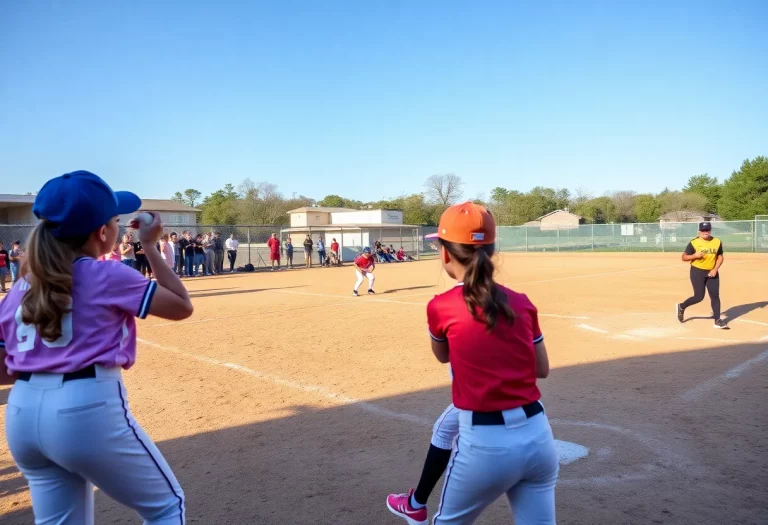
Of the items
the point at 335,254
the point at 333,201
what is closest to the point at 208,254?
the point at 335,254

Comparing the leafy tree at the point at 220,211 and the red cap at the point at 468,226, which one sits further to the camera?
the leafy tree at the point at 220,211

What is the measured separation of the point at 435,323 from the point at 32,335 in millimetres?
1617

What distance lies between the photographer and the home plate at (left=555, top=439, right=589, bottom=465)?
4711mm

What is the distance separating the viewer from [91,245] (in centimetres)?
235

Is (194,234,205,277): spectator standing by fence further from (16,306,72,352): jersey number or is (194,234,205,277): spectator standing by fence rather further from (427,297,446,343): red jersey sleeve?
(427,297,446,343): red jersey sleeve

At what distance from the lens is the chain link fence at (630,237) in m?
39.3

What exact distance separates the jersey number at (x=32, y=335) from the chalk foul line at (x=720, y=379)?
6234mm

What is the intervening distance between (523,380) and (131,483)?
1642 mm

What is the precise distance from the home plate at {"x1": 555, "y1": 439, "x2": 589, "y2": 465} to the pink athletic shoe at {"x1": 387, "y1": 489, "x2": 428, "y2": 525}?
1638mm

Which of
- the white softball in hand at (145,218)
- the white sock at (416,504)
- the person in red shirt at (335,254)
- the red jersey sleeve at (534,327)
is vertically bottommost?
the white sock at (416,504)

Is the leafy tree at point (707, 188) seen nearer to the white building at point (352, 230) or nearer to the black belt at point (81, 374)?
the white building at point (352, 230)

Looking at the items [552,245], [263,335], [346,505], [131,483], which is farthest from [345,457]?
[552,245]

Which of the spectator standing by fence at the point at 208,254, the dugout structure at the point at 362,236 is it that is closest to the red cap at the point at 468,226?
→ the spectator standing by fence at the point at 208,254

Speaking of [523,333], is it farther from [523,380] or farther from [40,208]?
[40,208]
